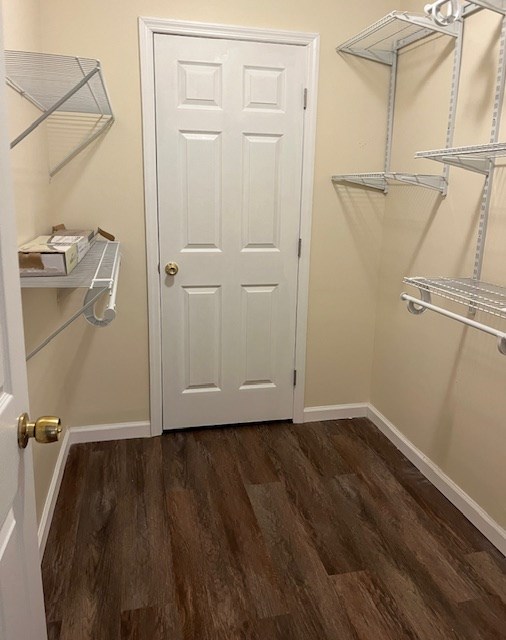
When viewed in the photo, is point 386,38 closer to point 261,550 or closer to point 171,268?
point 171,268

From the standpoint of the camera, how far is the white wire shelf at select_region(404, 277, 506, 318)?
1.77 metres

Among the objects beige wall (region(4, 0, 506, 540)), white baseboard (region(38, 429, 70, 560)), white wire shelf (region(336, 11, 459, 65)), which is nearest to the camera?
white baseboard (region(38, 429, 70, 560))

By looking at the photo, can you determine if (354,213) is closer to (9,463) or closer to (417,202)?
(417,202)

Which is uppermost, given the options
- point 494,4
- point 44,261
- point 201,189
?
point 494,4

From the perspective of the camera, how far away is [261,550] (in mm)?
2020

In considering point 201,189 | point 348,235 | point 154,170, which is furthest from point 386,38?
point 154,170

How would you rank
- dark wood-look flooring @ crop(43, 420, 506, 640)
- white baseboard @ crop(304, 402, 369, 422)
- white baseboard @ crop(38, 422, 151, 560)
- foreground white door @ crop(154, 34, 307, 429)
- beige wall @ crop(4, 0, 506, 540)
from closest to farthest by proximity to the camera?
dark wood-look flooring @ crop(43, 420, 506, 640) < beige wall @ crop(4, 0, 506, 540) < foreground white door @ crop(154, 34, 307, 429) < white baseboard @ crop(38, 422, 151, 560) < white baseboard @ crop(304, 402, 369, 422)

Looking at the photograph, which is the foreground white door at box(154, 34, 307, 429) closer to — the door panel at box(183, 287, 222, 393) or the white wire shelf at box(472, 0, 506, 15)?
the door panel at box(183, 287, 222, 393)

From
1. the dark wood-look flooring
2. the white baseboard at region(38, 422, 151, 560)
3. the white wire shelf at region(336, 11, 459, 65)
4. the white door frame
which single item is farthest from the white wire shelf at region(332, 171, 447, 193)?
the white baseboard at region(38, 422, 151, 560)

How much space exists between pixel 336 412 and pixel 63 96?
7.31 feet

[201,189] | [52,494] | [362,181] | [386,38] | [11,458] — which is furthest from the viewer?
[362,181]

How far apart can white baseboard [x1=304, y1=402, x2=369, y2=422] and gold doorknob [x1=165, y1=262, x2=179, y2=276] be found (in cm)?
115

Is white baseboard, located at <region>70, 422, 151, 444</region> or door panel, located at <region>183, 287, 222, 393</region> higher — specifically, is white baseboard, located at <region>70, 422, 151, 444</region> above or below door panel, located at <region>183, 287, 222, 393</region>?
below

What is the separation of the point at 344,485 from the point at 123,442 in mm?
1217
